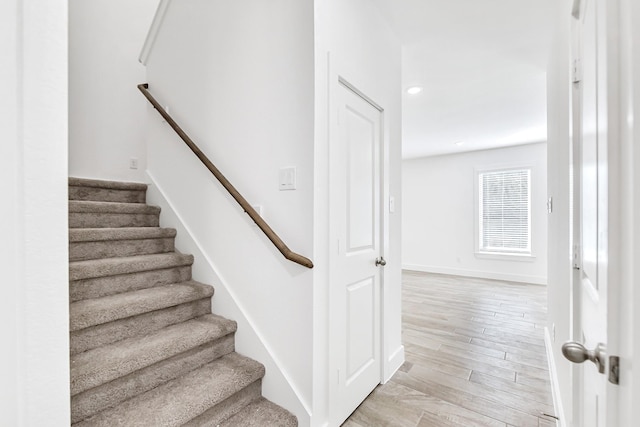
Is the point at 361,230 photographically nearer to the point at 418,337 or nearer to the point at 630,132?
the point at 630,132

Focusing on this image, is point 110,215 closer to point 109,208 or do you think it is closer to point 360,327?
point 109,208

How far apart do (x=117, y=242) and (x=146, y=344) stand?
2.96 ft

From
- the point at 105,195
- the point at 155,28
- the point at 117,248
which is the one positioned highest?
the point at 155,28

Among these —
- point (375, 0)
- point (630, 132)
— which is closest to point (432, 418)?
point (630, 132)

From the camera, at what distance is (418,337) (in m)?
2.93

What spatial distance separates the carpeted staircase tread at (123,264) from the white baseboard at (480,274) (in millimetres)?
5788

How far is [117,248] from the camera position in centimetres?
203

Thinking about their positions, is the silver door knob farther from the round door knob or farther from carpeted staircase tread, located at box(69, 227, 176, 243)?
carpeted staircase tread, located at box(69, 227, 176, 243)

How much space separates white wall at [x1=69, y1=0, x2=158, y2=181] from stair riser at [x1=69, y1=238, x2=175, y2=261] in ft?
6.03

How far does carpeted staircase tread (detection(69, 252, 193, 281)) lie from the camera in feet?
5.42

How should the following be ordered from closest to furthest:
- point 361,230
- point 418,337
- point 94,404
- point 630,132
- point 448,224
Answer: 1. point 630,132
2. point 94,404
3. point 361,230
4. point 418,337
5. point 448,224

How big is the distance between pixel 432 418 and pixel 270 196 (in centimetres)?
166

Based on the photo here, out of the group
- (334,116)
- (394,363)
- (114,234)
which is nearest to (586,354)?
(334,116)

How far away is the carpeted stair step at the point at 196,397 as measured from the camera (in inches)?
49.3
